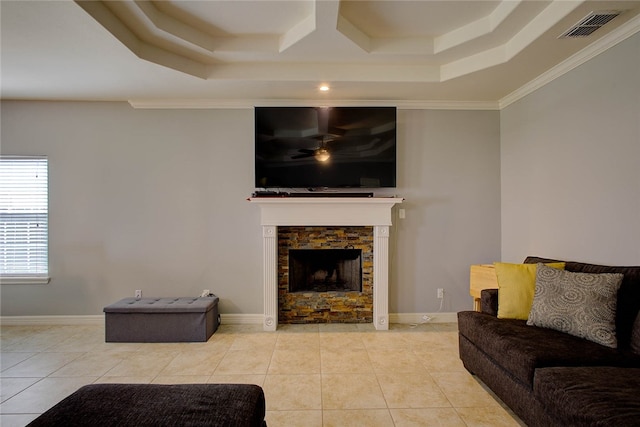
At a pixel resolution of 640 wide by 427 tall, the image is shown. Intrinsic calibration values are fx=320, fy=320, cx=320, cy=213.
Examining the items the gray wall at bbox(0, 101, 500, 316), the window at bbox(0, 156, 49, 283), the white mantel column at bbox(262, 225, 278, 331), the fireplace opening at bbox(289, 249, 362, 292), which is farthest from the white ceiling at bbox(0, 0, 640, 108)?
the fireplace opening at bbox(289, 249, 362, 292)

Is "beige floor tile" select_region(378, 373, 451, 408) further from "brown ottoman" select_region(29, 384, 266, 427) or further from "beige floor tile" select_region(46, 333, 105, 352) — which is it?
"beige floor tile" select_region(46, 333, 105, 352)

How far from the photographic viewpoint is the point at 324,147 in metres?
3.55

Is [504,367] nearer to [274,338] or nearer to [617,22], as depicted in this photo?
[274,338]

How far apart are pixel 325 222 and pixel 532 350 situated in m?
2.14

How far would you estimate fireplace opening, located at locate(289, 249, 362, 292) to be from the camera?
3.75 m

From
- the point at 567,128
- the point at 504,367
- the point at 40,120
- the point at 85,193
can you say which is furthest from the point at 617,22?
the point at 40,120

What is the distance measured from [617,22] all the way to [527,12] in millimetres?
568

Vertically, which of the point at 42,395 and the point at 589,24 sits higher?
the point at 589,24

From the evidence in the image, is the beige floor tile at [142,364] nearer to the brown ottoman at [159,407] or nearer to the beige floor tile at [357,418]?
the brown ottoman at [159,407]

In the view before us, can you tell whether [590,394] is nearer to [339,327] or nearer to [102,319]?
[339,327]

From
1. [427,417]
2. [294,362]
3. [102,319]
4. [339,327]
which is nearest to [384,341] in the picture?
[339,327]

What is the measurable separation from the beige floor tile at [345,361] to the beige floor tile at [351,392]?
0.27 feet

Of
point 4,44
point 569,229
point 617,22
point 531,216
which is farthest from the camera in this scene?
point 531,216

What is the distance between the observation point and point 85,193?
362 centimetres
